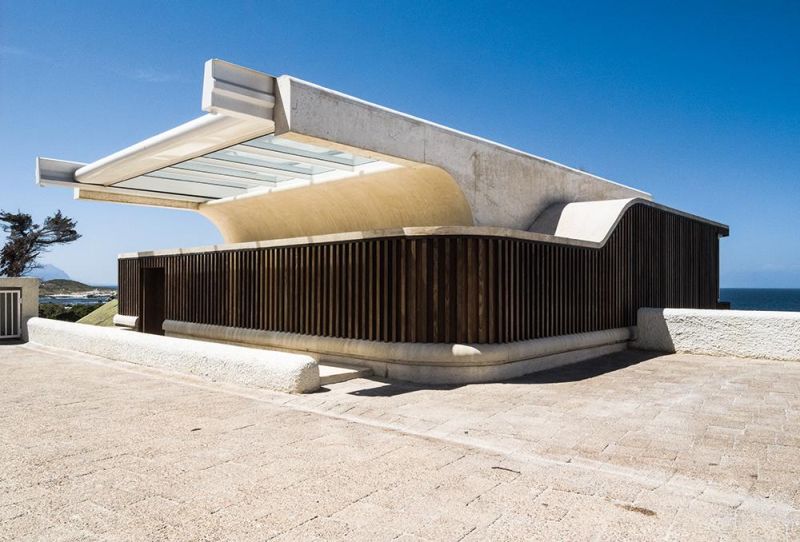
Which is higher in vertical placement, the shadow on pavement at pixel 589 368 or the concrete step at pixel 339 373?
the concrete step at pixel 339 373

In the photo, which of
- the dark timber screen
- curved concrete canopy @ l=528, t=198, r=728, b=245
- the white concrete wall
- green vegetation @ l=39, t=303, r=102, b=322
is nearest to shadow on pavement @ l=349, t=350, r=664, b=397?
the dark timber screen

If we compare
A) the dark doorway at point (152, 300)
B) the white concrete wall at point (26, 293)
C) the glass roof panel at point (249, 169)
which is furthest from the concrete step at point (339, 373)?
the white concrete wall at point (26, 293)

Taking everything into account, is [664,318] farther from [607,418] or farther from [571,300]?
[607,418]

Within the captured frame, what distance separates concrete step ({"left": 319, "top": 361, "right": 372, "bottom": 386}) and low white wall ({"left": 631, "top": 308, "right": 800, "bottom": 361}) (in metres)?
6.89

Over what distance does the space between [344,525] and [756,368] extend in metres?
9.13

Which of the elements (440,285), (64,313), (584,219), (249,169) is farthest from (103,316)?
(584,219)

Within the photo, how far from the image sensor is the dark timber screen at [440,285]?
861 centimetres

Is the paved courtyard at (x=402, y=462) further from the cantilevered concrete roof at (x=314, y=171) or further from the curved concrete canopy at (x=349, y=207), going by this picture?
the curved concrete canopy at (x=349, y=207)

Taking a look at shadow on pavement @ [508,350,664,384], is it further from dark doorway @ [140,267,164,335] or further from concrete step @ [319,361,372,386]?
dark doorway @ [140,267,164,335]

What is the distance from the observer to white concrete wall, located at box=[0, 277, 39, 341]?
600 inches

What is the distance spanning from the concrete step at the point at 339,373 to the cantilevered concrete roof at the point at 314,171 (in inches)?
132

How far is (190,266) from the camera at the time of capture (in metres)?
13.9

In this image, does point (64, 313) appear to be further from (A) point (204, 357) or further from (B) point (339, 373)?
(B) point (339, 373)

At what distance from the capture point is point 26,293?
15477 mm
